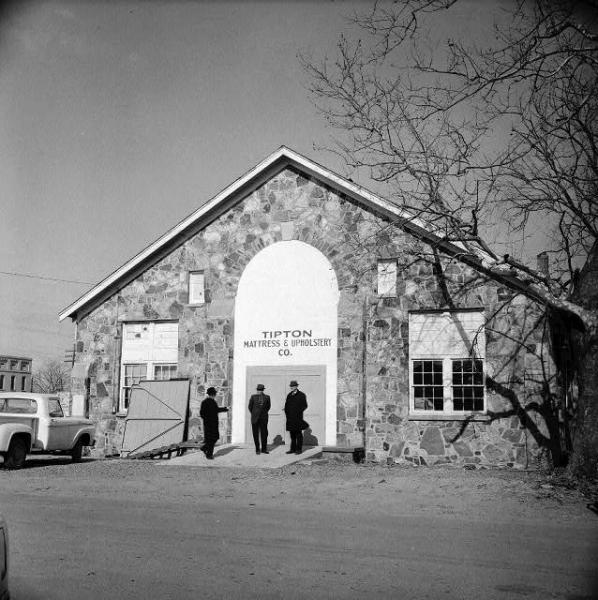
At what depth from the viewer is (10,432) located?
711 inches

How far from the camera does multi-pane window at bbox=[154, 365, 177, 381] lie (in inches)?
867

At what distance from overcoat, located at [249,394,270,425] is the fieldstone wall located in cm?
201

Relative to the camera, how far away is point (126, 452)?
70.8ft

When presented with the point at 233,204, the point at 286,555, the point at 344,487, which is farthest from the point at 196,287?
the point at 286,555

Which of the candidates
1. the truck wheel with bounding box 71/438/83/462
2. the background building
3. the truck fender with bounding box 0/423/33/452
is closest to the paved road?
the truck fender with bounding box 0/423/33/452

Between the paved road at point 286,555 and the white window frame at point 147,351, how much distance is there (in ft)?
35.1

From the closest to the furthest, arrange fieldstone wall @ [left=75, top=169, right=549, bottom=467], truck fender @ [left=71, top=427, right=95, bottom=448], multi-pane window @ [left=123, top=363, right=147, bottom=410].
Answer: fieldstone wall @ [left=75, top=169, right=549, bottom=467] < truck fender @ [left=71, top=427, right=95, bottom=448] < multi-pane window @ [left=123, top=363, right=147, bottom=410]

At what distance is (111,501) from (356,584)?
6670 mm

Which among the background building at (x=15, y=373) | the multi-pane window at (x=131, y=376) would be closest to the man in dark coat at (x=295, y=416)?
the multi-pane window at (x=131, y=376)

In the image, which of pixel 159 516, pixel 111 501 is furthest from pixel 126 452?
pixel 159 516

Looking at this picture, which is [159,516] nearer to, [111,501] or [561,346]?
[111,501]

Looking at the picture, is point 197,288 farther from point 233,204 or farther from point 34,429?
point 34,429

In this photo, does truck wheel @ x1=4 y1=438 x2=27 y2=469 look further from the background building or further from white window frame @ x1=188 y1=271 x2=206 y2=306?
the background building

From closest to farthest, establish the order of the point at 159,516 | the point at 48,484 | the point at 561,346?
the point at 159,516
the point at 48,484
the point at 561,346
